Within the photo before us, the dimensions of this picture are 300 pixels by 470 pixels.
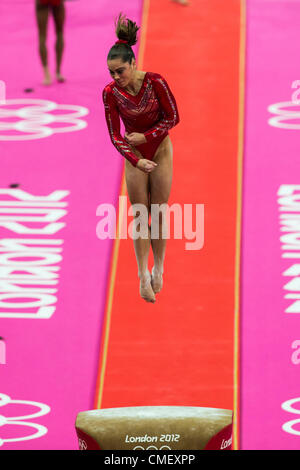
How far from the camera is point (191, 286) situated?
9812 millimetres

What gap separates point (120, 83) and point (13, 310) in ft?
14.8

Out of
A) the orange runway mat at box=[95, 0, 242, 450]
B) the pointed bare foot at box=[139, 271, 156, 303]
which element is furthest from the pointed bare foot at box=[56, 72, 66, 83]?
the pointed bare foot at box=[139, 271, 156, 303]

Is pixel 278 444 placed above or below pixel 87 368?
below

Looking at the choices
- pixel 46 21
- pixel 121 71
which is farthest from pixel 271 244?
pixel 121 71

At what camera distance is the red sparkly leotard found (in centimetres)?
570

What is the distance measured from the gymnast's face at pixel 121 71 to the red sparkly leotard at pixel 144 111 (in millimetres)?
94

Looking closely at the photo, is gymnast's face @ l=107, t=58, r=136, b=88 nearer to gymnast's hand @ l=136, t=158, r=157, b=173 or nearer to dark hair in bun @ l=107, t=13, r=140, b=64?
dark hair in bun @ l=107, t=13, r=140, b=64

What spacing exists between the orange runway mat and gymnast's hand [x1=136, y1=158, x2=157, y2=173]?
3.61 metres

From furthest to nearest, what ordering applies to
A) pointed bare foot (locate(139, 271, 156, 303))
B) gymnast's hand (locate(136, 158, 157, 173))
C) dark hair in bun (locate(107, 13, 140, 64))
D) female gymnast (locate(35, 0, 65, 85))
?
female gymnast (locate(35, 0, 65, 85)) → pointed bare foot (locate(139, 271, 156, 303)) → gymnast's hand (locate(136, 158, 157, 173)) → dark hair in bun (locate(107, 13, 140, 64))

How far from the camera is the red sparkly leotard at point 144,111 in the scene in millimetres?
5699

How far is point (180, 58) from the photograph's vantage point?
1255 centimetres

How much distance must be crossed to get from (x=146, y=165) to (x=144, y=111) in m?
0.30

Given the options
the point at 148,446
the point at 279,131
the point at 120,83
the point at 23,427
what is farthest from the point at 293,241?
the point at 120,83

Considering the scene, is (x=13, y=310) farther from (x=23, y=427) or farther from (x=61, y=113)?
(x=61, y=113)
